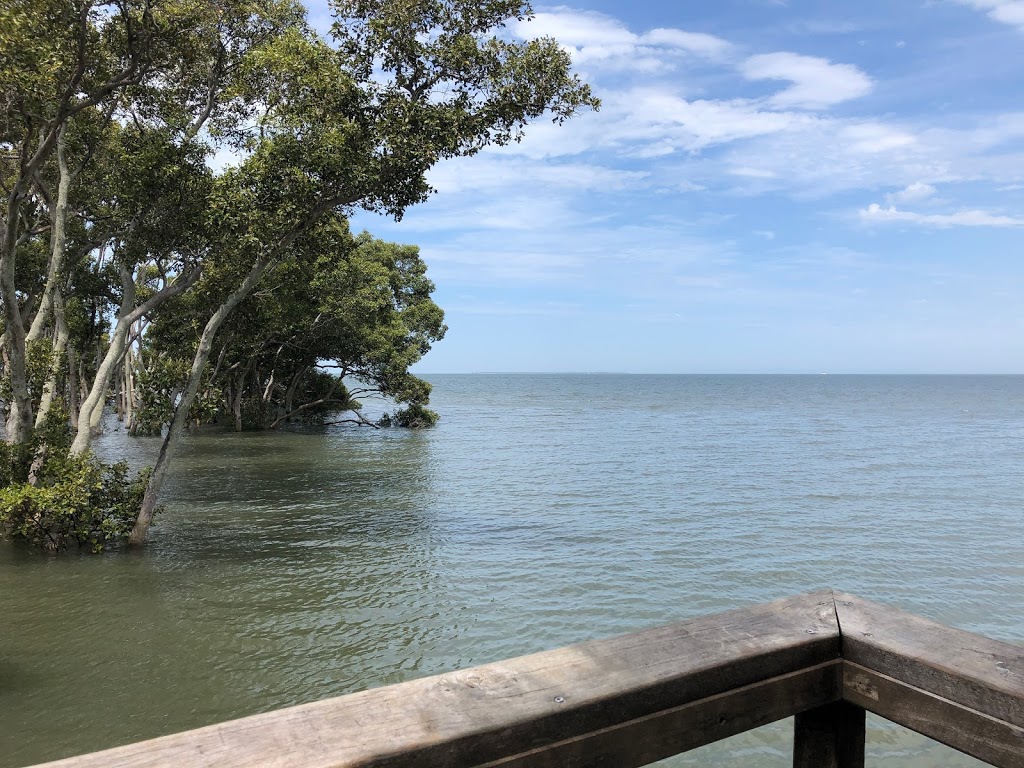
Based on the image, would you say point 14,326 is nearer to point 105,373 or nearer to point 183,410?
point 105,373

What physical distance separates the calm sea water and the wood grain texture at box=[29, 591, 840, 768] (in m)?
5.18

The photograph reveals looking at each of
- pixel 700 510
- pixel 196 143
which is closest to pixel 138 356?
pixel 196 143

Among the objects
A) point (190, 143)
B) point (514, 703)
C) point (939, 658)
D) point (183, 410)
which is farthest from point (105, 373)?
point (939, 658)

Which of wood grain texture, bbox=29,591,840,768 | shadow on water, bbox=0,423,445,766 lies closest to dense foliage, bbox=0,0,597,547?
shadow on water, bbox=0,423,445,766

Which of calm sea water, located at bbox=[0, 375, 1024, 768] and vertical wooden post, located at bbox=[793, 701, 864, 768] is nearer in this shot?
vertical wooden post, located at bbox=[793, 701, 864, 768]

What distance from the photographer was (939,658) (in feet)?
5.55

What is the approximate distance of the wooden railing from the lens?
4.23 feet

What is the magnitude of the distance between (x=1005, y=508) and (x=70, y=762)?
20600 millimetres

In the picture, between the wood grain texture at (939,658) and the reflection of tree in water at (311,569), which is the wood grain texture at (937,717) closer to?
the wood grain texture at (939,658)

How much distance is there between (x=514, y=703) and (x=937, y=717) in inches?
41.0

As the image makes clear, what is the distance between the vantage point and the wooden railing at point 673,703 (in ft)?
4.23

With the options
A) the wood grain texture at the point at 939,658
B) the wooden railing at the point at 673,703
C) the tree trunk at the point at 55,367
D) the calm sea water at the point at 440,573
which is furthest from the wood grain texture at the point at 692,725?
the tree trunk at the point at 55,367

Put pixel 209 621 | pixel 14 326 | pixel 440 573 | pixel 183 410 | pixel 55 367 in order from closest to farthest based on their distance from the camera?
pixel 209 621 → pixel 14 326 → pixel 440 573 → pixel 183 410 → pixel 55 367

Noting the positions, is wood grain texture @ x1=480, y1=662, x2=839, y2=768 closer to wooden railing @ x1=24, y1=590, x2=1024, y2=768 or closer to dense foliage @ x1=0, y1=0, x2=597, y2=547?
wooden railing @ x1=24, y1=590, x2=1024, y2=768
